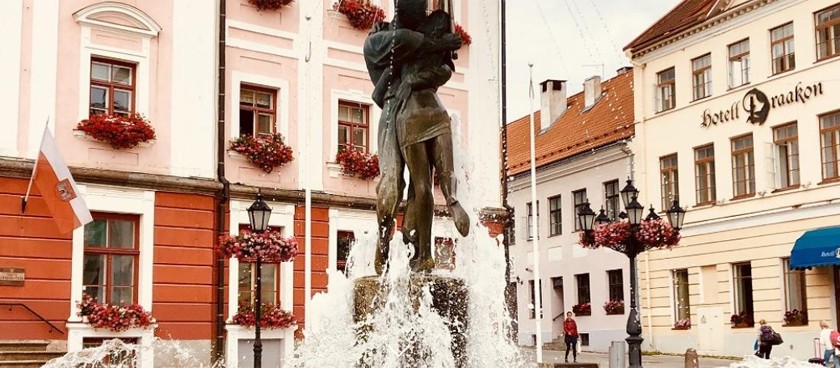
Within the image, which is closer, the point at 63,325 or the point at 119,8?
the point at 63,325

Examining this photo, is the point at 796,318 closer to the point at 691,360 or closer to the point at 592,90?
the point at 691,360

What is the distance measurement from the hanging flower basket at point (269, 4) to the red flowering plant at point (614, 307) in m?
17.7

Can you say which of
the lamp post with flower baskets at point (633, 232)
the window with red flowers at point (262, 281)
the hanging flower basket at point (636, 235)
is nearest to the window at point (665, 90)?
the lamp post with flower baskets at point (633, 232)

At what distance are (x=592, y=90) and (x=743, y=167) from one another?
468 inches

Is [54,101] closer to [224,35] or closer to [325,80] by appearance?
[224,35]

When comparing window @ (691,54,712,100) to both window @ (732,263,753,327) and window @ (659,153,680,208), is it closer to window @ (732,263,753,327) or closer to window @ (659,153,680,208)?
window @ (659,153,680,208)

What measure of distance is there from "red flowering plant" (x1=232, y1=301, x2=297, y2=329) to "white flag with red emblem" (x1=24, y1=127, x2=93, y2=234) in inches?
173

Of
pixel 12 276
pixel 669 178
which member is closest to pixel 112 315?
pixel 12 276

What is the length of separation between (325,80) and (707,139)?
45.0 ft

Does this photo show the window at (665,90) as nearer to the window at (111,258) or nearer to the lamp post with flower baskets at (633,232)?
the lamp post with flower baskets at (633,232)

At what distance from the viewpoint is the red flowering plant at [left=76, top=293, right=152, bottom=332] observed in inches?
808

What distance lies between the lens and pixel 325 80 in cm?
2503

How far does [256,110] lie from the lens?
79.4 feet

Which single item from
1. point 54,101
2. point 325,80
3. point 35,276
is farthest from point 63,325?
point 325,80
